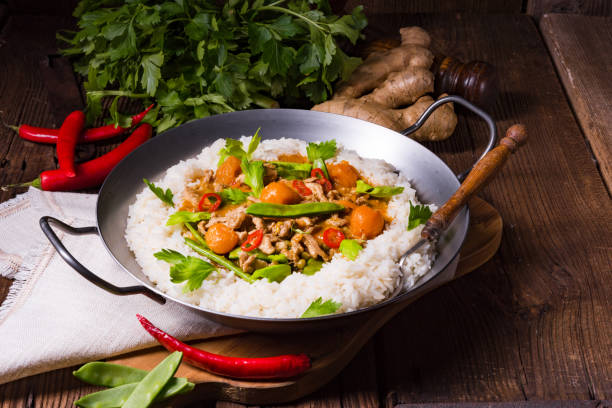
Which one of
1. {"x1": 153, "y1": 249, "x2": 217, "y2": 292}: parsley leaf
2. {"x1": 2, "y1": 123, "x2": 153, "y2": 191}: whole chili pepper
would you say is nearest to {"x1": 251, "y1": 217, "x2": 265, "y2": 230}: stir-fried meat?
{"x1": 153, "y1": 249, "x2": 217, "y2": 292}: parsley leaf

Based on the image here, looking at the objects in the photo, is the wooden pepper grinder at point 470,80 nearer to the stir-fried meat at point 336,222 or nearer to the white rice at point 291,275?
the white rice at point 291,275

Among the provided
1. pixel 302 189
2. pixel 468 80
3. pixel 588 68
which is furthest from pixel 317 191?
pixel 588 68

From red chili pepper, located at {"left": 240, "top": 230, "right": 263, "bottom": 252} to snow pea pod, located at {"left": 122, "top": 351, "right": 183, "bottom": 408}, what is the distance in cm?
60

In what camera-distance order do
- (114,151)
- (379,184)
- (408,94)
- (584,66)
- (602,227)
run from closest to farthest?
(379,184), (602,227), (114,151), (408,94), (584,66)

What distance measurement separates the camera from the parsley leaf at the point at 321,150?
3.22 meters

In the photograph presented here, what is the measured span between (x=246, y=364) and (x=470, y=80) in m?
2.73

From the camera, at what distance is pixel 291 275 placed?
2.58 meters

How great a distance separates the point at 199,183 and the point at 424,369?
1518 mm

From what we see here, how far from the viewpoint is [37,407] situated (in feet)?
8.06

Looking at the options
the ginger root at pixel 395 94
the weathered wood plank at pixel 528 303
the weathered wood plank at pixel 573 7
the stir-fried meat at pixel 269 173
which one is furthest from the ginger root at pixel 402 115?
the weathered wood plank at pixel 573 7

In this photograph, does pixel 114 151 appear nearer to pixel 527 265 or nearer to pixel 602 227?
pixel 527 265

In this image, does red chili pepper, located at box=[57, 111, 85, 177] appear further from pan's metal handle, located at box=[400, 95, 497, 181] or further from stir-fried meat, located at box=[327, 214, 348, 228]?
pan's metal handle, located at box=[400, 95, 497, 181]

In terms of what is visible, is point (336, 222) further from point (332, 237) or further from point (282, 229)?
point (282, 229)

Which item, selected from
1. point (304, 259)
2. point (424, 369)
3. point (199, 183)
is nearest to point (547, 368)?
point (424, 369)
